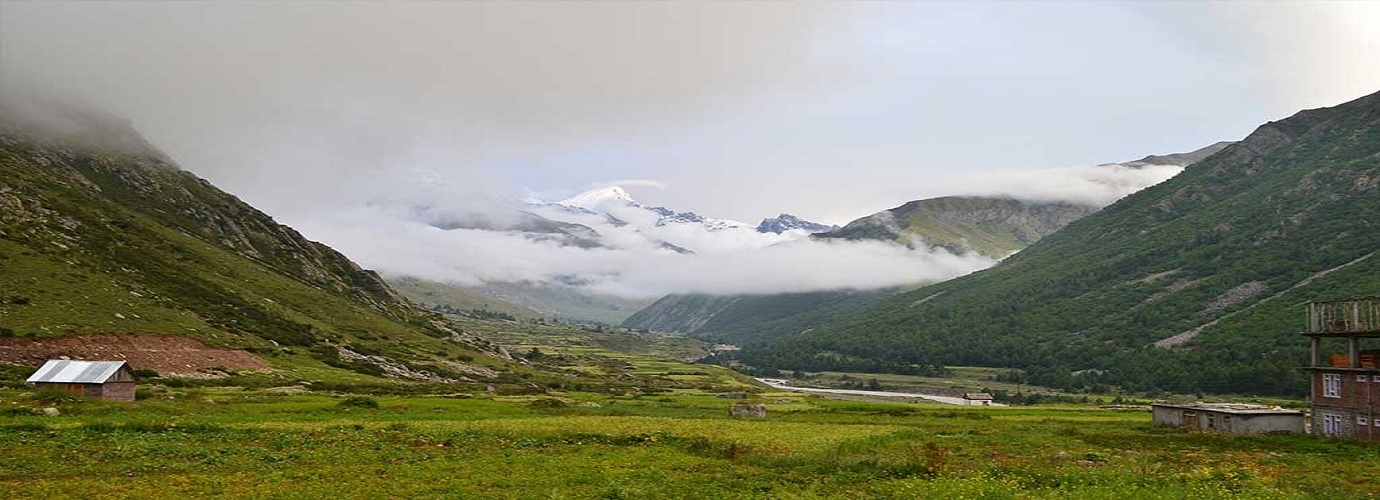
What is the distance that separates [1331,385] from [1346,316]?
18.9ft

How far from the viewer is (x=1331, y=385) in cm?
6391

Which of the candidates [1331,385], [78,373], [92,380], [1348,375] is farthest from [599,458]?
[1331,385]

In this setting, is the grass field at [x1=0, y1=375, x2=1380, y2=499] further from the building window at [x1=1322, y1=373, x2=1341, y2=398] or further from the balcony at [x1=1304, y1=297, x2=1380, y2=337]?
the balcony at [x1=1304, y1=297, x2=1380, y2=337]

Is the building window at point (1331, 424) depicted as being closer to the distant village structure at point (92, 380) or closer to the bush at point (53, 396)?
the bush at point (53, 396)

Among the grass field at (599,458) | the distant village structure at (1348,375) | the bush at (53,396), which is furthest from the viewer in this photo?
the bush at (53,396)

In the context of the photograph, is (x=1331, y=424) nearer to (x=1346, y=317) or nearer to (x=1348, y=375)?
(x=1348, y=375)

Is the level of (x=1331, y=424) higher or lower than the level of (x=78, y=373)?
→ higher

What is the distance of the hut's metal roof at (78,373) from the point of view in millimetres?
70625

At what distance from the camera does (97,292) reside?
125125 millimetres

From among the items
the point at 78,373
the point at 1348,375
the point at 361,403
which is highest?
the point at 1348,375

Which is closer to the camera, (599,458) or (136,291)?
(599,458)

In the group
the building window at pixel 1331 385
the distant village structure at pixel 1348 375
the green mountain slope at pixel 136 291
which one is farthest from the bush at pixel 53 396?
the building window at pixel 1331 385

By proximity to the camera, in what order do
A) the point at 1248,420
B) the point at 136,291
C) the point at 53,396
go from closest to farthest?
the point at 53,396 → the point at 1248,420 → the point at 136,291

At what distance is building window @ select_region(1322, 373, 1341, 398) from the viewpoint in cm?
6309
